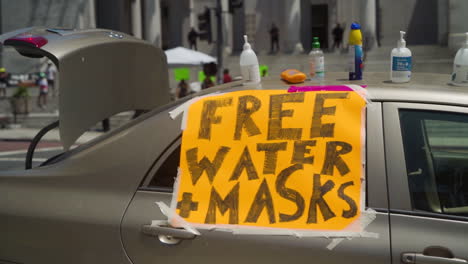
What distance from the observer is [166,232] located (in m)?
2.60

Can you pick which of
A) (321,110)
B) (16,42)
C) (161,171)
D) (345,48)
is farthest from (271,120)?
(345,48)

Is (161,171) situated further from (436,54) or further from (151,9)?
(151,9)

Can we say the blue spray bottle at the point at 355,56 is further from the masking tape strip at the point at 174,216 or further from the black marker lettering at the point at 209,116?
the masking tape strip at the point at 174,216

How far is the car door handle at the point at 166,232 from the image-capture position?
2.58 m

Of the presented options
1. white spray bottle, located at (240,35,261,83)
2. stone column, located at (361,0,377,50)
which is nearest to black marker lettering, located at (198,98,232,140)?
white spray bottle, located at (240,35,261,83)

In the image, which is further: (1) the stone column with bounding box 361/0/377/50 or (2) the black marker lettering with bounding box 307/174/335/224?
(1) the stone column with bounding box 361/0/377/50

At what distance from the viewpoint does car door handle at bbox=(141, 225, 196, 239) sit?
2579 mm

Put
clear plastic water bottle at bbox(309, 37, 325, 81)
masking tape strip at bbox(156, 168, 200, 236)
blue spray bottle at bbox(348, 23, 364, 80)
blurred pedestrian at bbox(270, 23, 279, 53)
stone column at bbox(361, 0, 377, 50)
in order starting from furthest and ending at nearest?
blurred pedestrian at bbox(270, 23, 279, 53) → stone column at bbox(361, 0, 377, 50) → clear plastic water bottle at bbox(309, 37, 325, 81) → blue spray bottle at bbox(348, 23, 364, 80) → masking tape strip at bbox(156, 168, 200, 236)

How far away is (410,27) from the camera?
3744 centimetres

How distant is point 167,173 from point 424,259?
1.15 meters

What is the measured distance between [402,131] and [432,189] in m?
0.27

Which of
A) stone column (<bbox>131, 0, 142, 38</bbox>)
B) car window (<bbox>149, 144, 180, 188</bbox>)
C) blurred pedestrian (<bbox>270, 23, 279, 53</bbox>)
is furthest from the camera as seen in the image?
stone column (<bbox>131, 0, 142, 38</bbox>)

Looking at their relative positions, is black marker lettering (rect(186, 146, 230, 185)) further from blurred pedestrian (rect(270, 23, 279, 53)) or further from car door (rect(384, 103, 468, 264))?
blurred pedestrian (rect(270, 23, 279, 53))

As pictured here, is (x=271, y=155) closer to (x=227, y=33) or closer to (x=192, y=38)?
(x=192, y=38)
